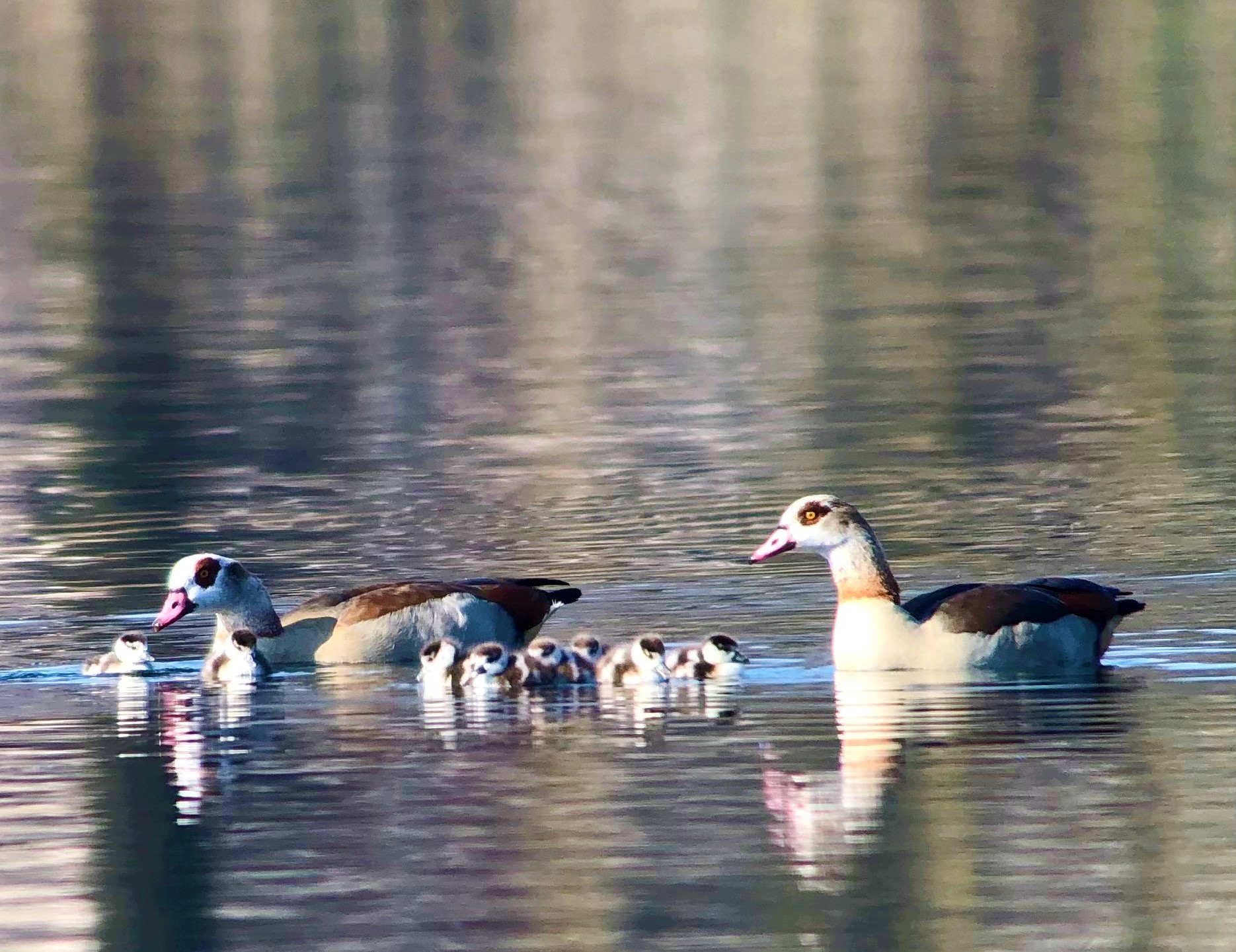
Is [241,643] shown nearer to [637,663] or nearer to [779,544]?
[637,663]

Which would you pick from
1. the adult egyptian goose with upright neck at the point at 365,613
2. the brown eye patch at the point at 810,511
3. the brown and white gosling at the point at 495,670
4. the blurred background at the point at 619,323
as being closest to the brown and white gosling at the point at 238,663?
the adult egyptian goose with upright neck at the point at 365,613

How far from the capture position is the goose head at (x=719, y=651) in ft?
51.7

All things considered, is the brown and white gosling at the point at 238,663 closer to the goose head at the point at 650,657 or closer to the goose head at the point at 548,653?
the goose head at the point at 548,653

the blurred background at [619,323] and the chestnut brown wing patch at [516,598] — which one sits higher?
the blurred background at [619,323]

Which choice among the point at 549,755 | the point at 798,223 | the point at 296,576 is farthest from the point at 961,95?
the point at 549,755

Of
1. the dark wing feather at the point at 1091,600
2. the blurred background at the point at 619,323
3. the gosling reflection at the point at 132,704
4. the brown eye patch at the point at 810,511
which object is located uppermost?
the blurred background at the point at 619,323

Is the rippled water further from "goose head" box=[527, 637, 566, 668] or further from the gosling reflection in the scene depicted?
"goose head" box=[527, 637, 566, 668]

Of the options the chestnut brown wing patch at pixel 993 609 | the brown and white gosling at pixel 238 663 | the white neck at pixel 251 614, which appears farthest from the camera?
the white neck at pixel 251 614

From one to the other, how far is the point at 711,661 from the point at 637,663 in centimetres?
36

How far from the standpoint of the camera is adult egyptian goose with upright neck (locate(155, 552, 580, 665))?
17031 mm

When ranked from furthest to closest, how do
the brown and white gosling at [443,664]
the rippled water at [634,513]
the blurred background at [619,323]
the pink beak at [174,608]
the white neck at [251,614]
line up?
the blurred background at [619,323], the white neck at [251,614], the pink beak at [174,608], the brown and white gosling at [443,664], the rippled water at [634,513]

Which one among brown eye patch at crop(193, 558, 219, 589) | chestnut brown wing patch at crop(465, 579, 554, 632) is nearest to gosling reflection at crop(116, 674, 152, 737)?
brown eye patch at crop(193, 558, 219, 589)

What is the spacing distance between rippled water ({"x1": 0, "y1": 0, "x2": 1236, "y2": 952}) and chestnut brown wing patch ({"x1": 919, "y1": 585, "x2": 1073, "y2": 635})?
38cm

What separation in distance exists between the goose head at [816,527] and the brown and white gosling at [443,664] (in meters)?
1.56
